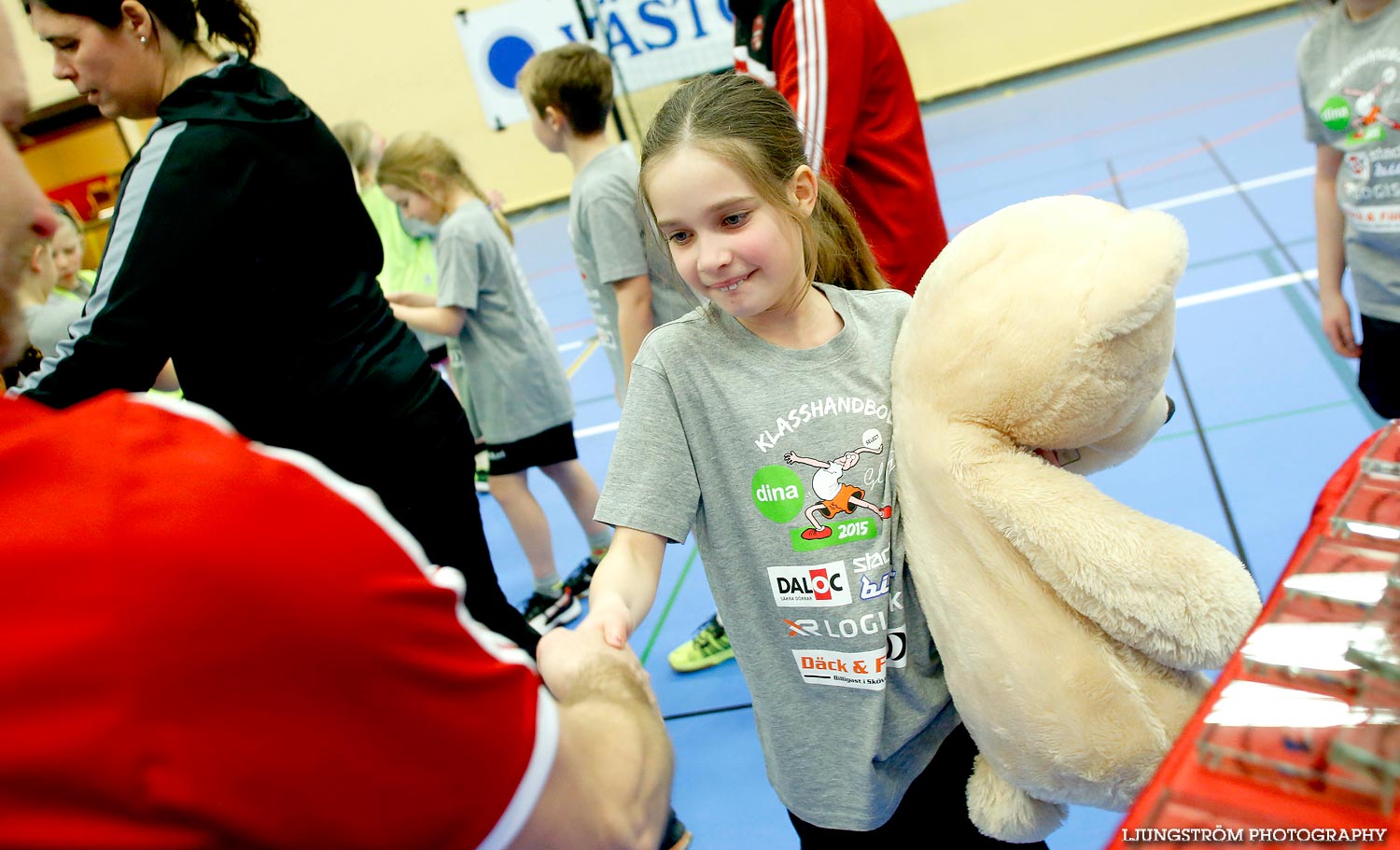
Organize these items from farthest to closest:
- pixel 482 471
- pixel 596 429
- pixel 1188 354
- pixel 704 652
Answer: pixel 596 429
pixel 482 471
pixel 1188 354
pixel 704 652

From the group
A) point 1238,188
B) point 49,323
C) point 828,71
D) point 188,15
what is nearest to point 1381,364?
point 828,71

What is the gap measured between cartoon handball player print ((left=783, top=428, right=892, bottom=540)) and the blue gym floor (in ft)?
2.57

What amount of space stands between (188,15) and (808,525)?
1585 mm

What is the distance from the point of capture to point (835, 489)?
4.03 ft

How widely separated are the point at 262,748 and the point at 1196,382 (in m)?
3.85

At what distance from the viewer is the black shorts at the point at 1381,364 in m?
2.06

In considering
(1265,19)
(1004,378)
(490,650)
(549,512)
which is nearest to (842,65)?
(1004,378)

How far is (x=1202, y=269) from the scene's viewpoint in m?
4.62

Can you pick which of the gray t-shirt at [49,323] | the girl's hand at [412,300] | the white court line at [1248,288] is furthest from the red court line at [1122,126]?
the gray t-shirt at [49,323]

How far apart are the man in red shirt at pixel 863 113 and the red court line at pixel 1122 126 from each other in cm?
637

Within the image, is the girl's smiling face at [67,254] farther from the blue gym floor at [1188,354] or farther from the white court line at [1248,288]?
the white court line at [1248,288]

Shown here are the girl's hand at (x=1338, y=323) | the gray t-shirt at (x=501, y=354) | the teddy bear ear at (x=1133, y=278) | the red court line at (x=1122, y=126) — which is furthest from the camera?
the red court line at (x=1122, y=126)

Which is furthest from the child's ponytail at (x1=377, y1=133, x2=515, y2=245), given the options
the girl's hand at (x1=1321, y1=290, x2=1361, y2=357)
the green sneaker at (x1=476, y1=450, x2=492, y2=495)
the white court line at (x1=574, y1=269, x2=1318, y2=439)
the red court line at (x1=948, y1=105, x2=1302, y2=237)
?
the red court line at (x1=948, y1=105, x2=1302, y2=237)

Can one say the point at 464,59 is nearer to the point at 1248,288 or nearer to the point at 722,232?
the point at 1248,288
